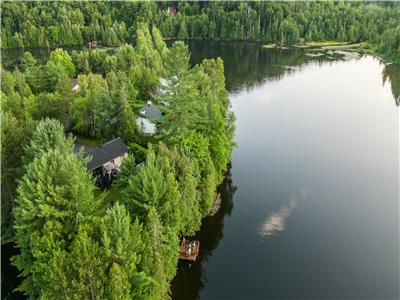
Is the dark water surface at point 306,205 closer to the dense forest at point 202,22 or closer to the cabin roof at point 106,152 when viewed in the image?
the cabin roof at point 106,152

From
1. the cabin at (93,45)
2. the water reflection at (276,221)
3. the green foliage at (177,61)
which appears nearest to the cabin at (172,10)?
the cabin at (93,45)

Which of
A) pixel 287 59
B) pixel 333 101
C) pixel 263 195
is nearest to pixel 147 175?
pixel 263 195

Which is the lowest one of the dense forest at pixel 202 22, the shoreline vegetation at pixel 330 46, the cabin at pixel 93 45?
the shoreline vegetation at pixel 330 46

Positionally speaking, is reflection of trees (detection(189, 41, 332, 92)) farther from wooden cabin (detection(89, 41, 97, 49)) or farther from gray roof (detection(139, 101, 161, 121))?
wooden cabin (detection(89, 41, 97, 49))

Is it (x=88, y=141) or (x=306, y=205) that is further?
(x=88, y=141)

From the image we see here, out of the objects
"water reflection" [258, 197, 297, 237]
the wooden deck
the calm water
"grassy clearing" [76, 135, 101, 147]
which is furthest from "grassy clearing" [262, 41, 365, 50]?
the wooden deck

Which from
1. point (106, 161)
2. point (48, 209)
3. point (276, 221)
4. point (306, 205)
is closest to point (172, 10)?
point (106, 161)

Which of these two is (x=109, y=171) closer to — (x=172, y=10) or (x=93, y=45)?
(x=93, y=45)
